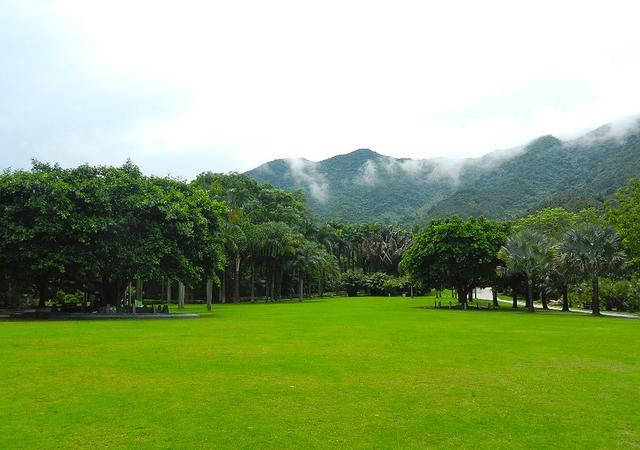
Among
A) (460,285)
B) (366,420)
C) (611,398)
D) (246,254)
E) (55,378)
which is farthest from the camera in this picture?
(246,254)

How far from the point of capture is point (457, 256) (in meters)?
45.7

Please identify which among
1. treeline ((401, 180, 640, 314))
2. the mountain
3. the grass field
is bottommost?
the grass field

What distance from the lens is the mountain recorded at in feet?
333

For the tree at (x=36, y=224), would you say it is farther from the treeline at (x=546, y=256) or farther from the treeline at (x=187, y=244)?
the treeline at (x=546, y=256)

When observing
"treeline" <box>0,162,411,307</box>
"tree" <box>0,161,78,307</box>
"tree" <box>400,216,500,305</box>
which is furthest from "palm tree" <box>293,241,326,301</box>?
"tree" <box>0,161,78,307</box>

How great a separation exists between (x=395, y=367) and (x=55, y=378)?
297 inches

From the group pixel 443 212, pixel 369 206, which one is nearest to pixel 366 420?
pixel 443 212

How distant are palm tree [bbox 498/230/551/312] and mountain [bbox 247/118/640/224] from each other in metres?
41.2

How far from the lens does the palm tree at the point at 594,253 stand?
37.0 meters

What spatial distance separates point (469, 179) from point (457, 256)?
110 m

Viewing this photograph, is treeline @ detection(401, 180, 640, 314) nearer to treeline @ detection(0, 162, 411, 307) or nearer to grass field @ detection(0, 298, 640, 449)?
treeline @ detection(0, 162, 411, 307)

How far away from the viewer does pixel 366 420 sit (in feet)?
26.0

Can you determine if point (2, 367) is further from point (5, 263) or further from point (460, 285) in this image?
point (460, 285)

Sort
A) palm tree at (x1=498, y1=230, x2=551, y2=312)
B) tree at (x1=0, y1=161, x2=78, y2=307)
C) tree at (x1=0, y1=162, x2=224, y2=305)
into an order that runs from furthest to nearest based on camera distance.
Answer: palm tree at (x1=498, y1=230, x2=551, y2=312) < tree at (x1=0, y1=162, x2=224, y2=305) < tree at (x1=0, y1=161, x2=78, y2=307)
